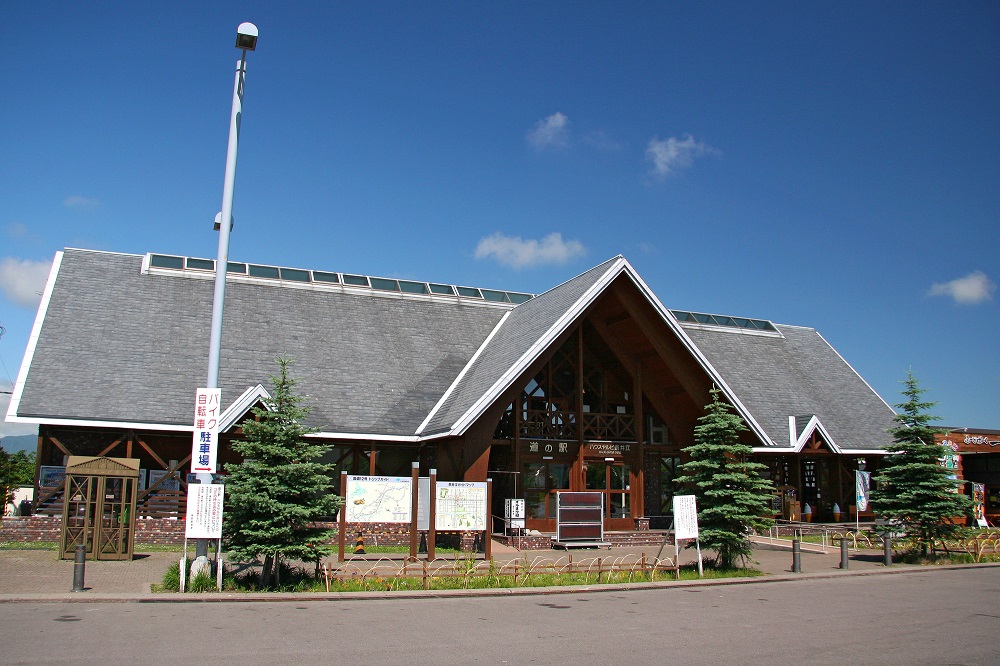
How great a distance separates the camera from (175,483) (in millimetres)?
23781

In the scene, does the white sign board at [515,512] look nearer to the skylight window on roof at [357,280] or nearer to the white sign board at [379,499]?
the white sign board at [379,499]

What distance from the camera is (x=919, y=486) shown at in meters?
23.0

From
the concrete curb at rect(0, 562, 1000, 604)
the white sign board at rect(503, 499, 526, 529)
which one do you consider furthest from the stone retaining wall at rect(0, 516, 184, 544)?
the white sign board at rect(503, 499, 526, 529)

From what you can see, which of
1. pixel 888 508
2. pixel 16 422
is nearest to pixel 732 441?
pixel 888 508

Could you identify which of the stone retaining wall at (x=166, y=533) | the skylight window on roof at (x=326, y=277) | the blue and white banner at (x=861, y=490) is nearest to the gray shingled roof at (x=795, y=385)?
the blue and white banner at (x=861, y=490)

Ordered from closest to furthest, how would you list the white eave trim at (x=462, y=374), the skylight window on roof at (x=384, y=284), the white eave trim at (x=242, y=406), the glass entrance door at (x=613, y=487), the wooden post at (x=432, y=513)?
1. the wooden post at (x=432, y=513)
2. the white eave trim at (x=242, y=406)
3. the white eave trim at (x=462, y=374)
4. the glass entrance door at (x=613, y=487)
5. the skylight window on roof at (x=384, y=284)

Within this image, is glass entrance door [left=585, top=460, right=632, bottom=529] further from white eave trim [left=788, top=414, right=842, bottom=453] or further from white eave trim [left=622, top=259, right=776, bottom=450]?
white eave trim [left=788, top=414, right=842, bottom=453]

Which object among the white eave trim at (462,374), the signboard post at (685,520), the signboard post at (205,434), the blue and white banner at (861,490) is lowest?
the signboard post at (685,520)

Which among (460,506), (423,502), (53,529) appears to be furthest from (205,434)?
(53,529)

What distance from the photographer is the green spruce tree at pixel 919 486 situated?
2266cm

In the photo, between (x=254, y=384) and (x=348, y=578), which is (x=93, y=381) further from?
(x=348, y=578)

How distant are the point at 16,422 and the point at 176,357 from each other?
5026 mm

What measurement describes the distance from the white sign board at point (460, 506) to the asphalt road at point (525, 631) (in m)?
4.10

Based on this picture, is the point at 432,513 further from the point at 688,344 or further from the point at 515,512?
the point at 688,344
